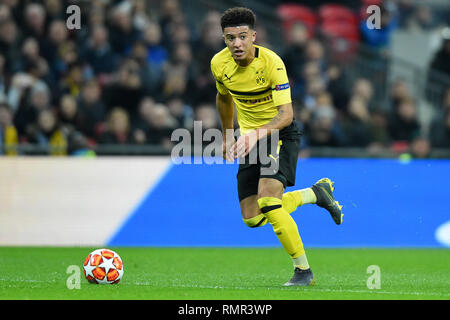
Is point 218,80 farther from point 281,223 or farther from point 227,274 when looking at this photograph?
point 227,274

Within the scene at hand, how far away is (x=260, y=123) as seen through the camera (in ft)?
24.8

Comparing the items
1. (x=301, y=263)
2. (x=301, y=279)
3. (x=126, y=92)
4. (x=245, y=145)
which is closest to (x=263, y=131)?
(x=245, y=145)

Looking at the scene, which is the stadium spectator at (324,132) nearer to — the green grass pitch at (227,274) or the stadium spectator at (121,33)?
the green grass pitch at (227,274)

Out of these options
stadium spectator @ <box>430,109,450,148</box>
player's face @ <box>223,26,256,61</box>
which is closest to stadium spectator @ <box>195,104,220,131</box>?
stadium spectator @ <box>430,109,450,148</box>

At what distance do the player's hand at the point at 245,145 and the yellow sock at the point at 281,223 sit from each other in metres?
0.45

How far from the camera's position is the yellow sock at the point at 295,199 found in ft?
25.2

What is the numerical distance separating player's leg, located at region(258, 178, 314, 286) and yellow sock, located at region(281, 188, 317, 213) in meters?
0.62

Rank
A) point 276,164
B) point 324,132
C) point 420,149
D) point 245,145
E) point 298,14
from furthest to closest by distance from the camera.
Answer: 1. point 298,14
2. point 324,132
3. point 420,149
4. point 276,164
5. point 245,145

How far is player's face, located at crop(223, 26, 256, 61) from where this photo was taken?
709 cm

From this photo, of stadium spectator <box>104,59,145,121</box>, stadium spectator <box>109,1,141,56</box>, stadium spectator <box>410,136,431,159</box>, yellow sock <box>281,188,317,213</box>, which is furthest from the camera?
stadium spectator <box>109,1,141,56</box>

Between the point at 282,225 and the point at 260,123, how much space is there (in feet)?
3.50

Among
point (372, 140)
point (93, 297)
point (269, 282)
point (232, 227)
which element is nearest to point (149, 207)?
point (232, 227)

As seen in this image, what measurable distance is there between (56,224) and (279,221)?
5870 mm

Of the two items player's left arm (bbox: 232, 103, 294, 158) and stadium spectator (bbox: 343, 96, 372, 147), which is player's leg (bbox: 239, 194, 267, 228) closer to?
player's left arm (bbox: 232, 103, 294, 158)
